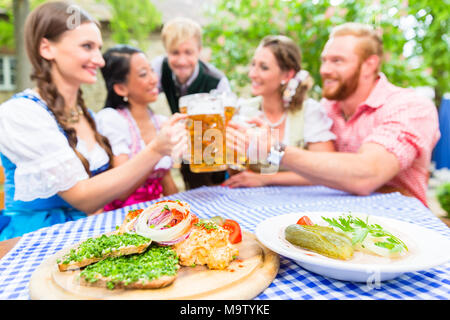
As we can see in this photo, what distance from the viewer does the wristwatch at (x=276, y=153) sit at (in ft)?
6.62

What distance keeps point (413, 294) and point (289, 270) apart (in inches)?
12.6

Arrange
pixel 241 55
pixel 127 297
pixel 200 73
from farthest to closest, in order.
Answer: pixel 241 55 → pixel 200 73 → pixel 127 297

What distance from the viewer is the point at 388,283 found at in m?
0.88

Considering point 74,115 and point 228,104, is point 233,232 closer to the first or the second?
point 228,104

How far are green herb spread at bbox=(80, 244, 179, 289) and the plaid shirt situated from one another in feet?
5.84

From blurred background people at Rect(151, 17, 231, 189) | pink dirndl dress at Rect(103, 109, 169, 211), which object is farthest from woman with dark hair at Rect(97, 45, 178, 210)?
→ blurred background people at Rect(151, 17, 231, 189)

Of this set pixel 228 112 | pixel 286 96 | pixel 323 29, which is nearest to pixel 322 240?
pixel 228 112

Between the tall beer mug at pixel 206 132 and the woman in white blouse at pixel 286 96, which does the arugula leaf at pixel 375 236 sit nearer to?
the tall beer mug at pixel 206 132

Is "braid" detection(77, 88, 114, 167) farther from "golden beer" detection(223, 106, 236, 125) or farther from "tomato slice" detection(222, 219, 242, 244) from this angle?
"tomato slice" detection(222, 219, 242, 244)

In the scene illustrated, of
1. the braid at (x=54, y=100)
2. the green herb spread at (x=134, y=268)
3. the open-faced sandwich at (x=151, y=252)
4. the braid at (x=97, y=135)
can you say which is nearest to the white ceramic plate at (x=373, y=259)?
the open-faced sandwich at (x=151, y=252)

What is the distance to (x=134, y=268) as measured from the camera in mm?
836

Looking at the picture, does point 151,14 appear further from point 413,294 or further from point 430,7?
point 413,294

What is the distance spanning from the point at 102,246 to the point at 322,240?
61 centimetres
